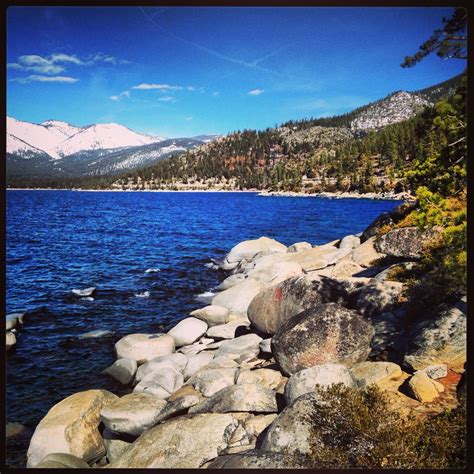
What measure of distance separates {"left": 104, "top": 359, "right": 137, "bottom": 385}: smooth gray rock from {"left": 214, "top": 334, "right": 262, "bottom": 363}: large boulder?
226 centimetres

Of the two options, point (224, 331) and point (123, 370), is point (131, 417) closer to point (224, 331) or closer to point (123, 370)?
point (123, 370)

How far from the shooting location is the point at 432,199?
20.0 ft

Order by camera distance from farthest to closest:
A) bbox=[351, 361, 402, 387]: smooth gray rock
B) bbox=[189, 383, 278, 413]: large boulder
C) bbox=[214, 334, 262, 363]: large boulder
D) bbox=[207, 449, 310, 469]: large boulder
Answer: bbox=[214, 334, 262, 363]: large boulder, bbox=[351, 361, 402, 387]: smooth gray rock, bbox=[189, 383, 278, 413]: large boulder, bbox=[207, 449, 310, 469]: large boulder

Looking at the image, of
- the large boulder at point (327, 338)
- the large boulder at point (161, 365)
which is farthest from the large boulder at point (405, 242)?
the large boulder at point (161, 365)

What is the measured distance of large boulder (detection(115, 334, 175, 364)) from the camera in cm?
1088

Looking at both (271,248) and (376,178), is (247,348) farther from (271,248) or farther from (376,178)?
(376,178)

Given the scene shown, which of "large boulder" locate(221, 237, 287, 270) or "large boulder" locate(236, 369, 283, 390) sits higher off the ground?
"large boulder" locate(221, 237, 287, 270)

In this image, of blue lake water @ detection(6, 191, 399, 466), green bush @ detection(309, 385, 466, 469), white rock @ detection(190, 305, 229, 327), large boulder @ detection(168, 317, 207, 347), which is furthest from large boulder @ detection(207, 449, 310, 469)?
white rock @ detection(190, 305, 229, 327)

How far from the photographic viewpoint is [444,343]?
646 centimetres

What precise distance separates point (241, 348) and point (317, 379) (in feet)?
13.3

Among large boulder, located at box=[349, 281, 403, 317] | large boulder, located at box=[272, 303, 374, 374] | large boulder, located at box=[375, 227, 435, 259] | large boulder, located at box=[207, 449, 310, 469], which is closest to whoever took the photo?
large boulder, located at box=[207, 449, 310, 469]

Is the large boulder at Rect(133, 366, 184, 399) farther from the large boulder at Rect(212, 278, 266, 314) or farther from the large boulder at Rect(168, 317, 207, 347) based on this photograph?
the large boulder at Rect(212, 278, 266, 314)

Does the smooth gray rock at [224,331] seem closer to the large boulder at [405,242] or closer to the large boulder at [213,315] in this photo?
the large boulder at [213,315]
